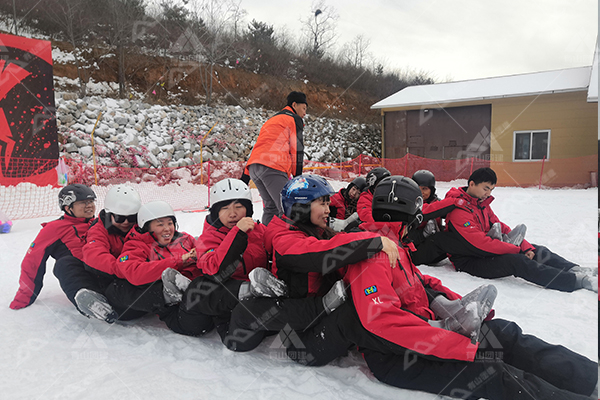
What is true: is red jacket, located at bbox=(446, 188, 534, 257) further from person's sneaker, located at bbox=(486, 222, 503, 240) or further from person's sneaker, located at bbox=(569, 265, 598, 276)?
person's sneaker, located at bbox=(569, 265, 598, 276)

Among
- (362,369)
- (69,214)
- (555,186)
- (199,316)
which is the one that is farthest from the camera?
(555,186)

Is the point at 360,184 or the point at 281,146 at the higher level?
the point at 281,146

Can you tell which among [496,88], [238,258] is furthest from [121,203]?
[496,88]

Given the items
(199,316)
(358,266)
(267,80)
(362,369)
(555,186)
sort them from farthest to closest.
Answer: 1. (267,80)
2. (555,186)
3. (199,316)
4. (362,369)
5. (358,266)

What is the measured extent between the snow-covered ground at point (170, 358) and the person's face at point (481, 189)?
964 millimetres

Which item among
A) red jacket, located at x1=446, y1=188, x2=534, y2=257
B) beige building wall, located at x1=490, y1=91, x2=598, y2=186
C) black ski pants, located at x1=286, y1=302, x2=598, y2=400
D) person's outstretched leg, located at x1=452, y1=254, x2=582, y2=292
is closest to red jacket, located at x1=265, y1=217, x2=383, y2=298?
black ski pants, located at x1=286, y1=302, x2=598, y2=400

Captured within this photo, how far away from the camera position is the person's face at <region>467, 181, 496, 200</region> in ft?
13.1

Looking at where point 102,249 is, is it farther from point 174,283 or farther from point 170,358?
point 170,358

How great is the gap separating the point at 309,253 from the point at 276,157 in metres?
1.89

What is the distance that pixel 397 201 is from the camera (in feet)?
7.22

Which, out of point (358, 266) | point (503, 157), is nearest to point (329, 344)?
point (358, 266)

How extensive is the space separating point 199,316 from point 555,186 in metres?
13.9

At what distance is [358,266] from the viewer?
6.67 feet

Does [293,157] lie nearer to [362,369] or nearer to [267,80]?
[362,369]
